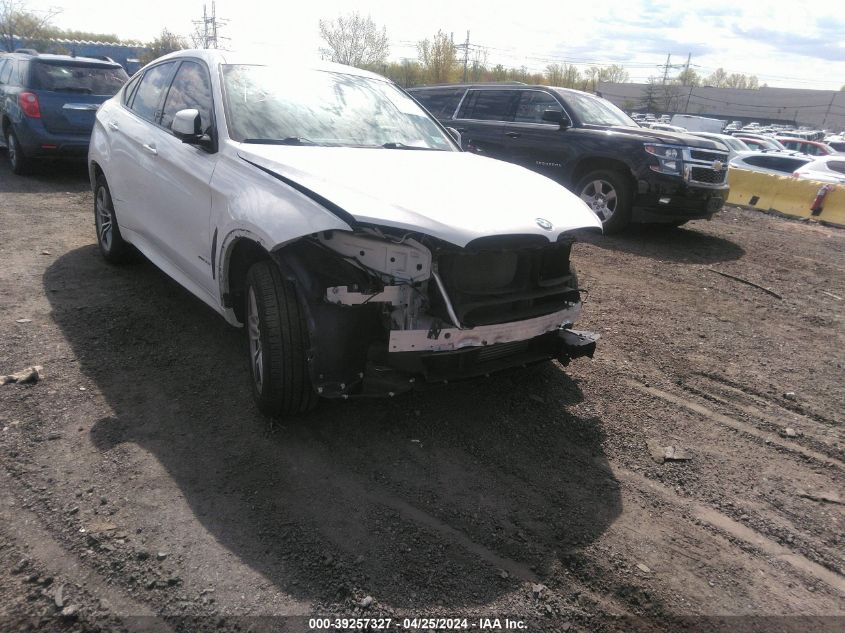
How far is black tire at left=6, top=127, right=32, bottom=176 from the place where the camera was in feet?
30.5


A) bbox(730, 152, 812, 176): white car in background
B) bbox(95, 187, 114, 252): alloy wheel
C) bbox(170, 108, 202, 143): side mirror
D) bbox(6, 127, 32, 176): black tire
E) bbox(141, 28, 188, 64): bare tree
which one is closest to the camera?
bbox(170, 108, 202, 143): side mirror

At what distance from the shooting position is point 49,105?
895 cm

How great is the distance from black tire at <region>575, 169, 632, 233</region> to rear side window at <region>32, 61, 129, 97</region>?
7.33 m

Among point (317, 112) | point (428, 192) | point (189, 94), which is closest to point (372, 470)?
point (428, 192)

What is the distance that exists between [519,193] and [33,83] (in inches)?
356

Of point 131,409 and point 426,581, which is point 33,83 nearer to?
→ point 131,409

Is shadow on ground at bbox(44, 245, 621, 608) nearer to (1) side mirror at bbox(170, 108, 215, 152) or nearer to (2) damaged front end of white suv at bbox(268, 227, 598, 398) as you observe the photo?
(2) damaged front end of white suv at bbox(268, 227, 598, 398)

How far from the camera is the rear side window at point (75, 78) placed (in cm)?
916

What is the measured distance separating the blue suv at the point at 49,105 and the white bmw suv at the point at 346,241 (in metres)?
6.21

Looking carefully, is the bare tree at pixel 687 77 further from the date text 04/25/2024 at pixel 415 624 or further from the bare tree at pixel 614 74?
the date text 04/25/2024 at pixel 415 624

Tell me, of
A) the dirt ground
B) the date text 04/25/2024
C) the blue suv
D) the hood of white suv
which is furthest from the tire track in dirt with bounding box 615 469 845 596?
the blue suv

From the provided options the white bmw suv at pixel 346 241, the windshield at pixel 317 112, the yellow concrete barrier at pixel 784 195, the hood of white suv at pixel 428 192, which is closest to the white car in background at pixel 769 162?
the yellow concrete barrier at pixel 784 195

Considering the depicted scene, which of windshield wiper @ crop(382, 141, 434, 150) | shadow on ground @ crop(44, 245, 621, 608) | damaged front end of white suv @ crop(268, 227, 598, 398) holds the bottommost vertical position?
shadow on ground @ crop(44, 245, 621, 608)

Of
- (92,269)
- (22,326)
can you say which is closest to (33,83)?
(92,269)
